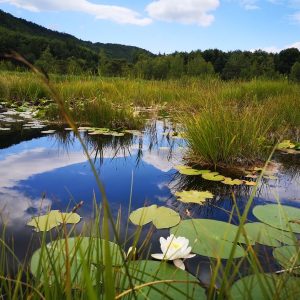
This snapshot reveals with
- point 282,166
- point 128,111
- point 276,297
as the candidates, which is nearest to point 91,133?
point 128,111

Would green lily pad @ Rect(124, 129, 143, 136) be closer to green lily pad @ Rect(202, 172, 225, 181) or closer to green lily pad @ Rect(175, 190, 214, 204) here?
green lily pad @ Rect(202, 172, 225, 181)

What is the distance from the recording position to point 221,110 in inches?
133

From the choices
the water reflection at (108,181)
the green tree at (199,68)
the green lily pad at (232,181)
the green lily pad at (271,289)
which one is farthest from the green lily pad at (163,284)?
the green tree at (199,68)

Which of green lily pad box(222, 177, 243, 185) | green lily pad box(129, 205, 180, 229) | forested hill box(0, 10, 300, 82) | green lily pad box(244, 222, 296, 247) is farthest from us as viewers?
forested hill box(0, 10, 300, 82)

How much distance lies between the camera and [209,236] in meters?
1.56

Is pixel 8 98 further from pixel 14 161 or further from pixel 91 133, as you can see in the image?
pixel 14 161

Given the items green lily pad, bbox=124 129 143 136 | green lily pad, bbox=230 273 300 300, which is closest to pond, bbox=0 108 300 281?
green lily pad, bbox=230 273 300 300

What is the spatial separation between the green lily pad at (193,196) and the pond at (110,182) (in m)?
0.03

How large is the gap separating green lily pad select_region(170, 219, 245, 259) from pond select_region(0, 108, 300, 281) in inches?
2.5

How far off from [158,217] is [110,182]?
2.64 ft

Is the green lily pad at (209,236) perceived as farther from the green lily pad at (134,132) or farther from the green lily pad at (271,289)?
the green lily pad at (134,132)

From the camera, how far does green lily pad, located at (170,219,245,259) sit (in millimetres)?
1482

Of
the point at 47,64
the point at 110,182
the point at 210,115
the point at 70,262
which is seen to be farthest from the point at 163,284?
the point at 47,64

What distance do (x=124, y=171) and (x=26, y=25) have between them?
134241 millimetres
